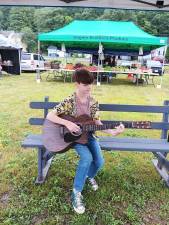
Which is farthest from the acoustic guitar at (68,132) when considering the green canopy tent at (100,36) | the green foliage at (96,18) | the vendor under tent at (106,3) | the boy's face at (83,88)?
the green foliage at (96,18)

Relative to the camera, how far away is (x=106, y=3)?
5.66 m

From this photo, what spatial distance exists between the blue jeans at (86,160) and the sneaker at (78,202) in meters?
0.06

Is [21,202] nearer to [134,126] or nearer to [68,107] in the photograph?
[68,107]

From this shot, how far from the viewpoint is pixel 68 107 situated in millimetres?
4059

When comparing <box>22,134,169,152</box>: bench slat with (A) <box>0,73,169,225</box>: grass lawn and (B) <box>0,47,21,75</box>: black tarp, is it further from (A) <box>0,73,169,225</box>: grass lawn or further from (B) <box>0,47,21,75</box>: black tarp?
(B) <box>0,47,21,75</box>: black tarp

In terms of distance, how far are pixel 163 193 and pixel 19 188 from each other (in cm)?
179

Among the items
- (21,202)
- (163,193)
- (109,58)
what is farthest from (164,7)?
(109,58)

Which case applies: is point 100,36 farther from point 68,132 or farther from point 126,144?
point 68,132

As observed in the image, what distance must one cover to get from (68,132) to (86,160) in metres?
0.37

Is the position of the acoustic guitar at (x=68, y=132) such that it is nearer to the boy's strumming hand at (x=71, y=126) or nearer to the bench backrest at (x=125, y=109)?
the boy's strumming hand at (x=71, y=126)

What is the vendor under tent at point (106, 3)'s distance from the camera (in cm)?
561

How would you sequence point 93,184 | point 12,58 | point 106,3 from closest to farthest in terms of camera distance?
point 93,184
point 106,3
point 12,58

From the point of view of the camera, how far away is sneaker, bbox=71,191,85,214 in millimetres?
3891

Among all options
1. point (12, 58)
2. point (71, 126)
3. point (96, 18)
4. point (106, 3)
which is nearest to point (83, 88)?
point (71, 126)
